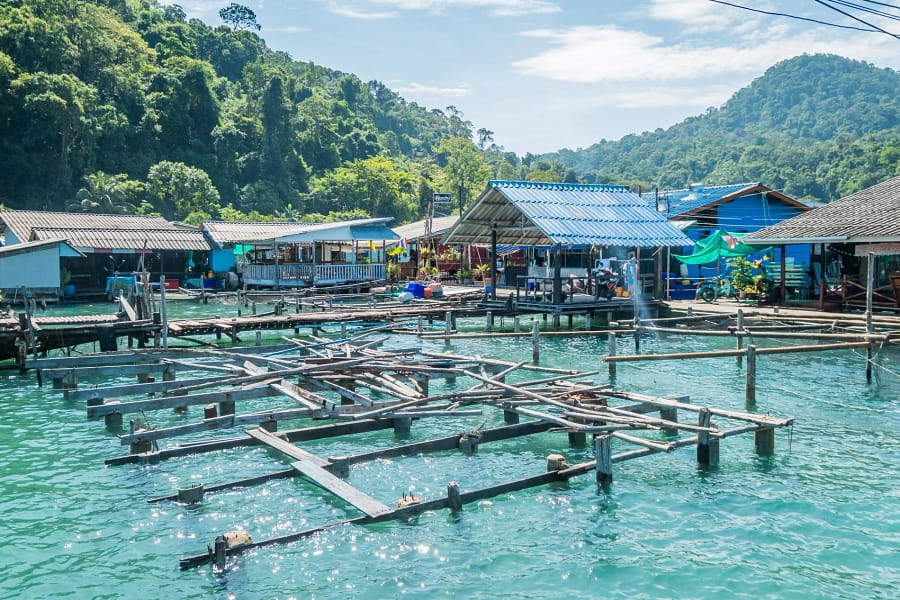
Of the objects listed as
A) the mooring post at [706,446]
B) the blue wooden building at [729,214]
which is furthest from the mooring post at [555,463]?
the blue wooden building at [729,214]

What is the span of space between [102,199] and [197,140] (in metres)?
23.3

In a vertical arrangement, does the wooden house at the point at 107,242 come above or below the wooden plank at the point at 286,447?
above

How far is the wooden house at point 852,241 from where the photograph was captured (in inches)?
881

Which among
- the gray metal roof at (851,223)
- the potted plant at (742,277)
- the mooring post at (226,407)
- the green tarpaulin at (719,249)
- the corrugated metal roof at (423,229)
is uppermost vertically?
the corrugated metal roof at (423,229)

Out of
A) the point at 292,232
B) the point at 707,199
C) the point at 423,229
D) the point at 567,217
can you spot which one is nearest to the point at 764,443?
the point at 567,217

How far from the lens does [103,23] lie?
77750 mm

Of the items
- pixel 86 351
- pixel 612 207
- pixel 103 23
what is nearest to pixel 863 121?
pixel 103 23

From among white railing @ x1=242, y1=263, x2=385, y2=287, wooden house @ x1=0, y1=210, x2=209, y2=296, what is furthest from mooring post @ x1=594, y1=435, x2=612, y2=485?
wooden house @ x1=0, y1=210, x2=209, y2=296

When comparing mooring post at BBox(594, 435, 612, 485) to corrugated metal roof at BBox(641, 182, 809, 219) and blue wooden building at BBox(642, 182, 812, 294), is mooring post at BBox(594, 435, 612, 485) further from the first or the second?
blue wooden building at BBox(642, 182, 812, 294)

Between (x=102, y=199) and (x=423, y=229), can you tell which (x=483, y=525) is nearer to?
(x=423, y=229)

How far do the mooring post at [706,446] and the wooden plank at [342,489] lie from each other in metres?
4.67

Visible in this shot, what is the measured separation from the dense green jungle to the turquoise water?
149 feet

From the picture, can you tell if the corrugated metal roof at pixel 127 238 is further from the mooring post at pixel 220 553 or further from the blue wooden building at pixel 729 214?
the mooring post at pixel 220 553

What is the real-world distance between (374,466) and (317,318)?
1224 centimetres
